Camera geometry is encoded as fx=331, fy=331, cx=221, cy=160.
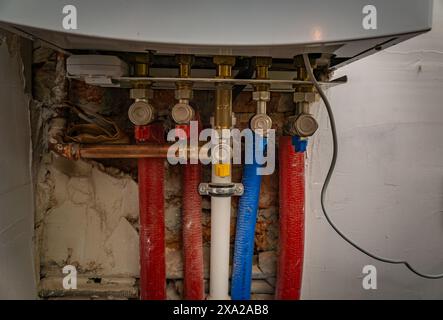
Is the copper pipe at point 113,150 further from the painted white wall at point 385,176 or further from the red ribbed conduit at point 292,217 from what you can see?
the painted white wall at point 385,176

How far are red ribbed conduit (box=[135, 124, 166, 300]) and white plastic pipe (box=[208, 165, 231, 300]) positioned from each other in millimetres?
104

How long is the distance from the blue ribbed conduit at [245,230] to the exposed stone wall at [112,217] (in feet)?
0.20

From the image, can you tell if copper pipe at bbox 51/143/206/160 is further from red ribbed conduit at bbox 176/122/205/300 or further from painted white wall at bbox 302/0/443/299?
painted white wall at bbox 302/0/443/299

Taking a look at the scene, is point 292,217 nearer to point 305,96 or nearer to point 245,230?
point 245,230

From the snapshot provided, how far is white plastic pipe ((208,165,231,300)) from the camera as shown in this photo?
625 millimetres

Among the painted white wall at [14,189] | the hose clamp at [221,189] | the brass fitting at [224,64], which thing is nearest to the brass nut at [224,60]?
the brass fitting at [224,64]

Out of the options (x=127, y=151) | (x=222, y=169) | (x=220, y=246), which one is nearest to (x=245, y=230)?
(x=220, y=246)

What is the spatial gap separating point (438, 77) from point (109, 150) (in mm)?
711

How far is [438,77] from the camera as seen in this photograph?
0.72m

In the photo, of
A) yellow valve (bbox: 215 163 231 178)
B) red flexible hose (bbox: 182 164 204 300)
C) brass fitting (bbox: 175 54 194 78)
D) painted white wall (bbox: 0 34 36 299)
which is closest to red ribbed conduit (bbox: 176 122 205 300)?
red flexible hose (bbox: 182 164 204 300)

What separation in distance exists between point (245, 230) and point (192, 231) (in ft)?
0.35

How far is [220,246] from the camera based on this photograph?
0.64 m

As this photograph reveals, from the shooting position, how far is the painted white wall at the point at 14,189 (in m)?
0.59
